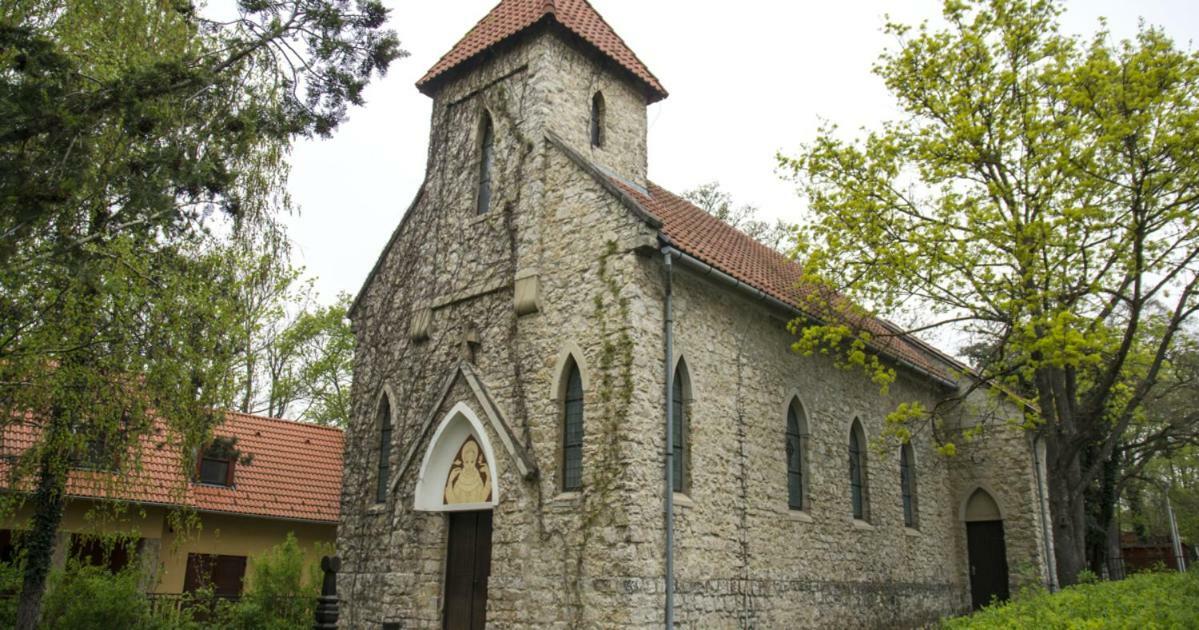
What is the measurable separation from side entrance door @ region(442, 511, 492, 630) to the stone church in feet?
0.12

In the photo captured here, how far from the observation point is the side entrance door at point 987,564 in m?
18.7

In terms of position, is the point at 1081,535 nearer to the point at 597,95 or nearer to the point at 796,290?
the point at 796,290

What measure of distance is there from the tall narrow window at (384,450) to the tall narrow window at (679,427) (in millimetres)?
5556

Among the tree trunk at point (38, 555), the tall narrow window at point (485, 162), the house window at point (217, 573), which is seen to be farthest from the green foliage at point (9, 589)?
the tall narrow window at point (485, 162)

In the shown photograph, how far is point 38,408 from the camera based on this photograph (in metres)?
8.37

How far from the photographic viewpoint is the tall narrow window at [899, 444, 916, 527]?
1794cm

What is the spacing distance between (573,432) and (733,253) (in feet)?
18.3

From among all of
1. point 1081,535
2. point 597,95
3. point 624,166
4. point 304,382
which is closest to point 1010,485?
point 1081,535

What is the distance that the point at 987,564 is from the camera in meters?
18.9

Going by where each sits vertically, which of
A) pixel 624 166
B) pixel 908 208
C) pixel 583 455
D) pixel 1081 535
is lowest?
pixel 1081 535

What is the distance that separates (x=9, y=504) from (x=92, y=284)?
10.1 ft

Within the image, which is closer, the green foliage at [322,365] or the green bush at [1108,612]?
the green bush at [1108,612]

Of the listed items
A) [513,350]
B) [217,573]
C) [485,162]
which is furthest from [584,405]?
[217,573]

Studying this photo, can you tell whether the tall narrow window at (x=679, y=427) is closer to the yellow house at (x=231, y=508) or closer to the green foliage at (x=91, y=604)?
the yellow house at (x=231, y=508)
